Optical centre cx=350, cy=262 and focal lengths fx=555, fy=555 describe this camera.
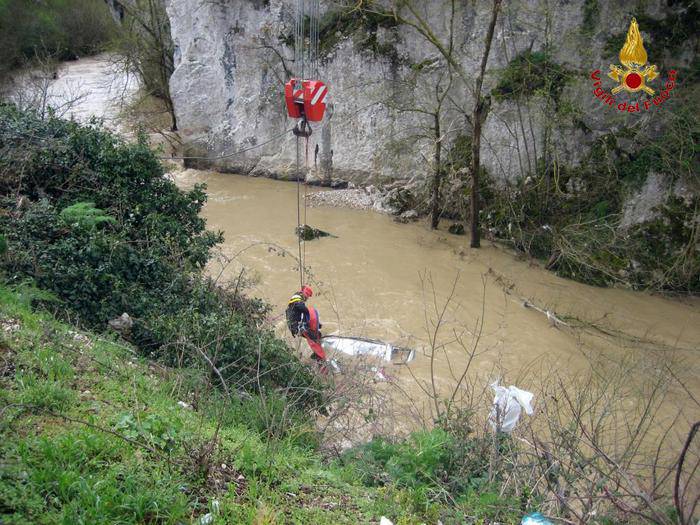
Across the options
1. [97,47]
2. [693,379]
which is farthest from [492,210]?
[97,47]

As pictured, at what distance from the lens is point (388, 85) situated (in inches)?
570

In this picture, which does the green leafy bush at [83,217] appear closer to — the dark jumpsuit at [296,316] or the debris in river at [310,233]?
the dark jumpsuit at [296,316]

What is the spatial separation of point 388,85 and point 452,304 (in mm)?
→ 7074

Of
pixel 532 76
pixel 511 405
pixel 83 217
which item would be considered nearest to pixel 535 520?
pixel 511 405

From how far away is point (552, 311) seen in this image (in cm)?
A: 959

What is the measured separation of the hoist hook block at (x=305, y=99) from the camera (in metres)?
8.40

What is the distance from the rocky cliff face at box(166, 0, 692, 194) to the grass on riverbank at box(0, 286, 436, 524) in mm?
8782

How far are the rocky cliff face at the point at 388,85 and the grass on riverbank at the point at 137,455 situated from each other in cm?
878

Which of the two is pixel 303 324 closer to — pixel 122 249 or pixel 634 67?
pixel 122 249

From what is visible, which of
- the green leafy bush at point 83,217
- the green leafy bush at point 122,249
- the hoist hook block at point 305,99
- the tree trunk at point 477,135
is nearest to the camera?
the green leafy bush at point 122,249

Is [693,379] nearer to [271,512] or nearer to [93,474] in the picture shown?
[271,512]

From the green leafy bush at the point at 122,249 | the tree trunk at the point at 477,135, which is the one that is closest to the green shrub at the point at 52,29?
the green leafy bush at the point at 122,249

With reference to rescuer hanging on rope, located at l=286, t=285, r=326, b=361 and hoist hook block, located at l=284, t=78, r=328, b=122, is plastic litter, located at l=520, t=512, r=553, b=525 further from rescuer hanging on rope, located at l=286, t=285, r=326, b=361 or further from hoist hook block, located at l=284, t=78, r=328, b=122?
hoist hook block, located at l=284, t=78, r=328, b=122

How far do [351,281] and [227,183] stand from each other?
6.73m
